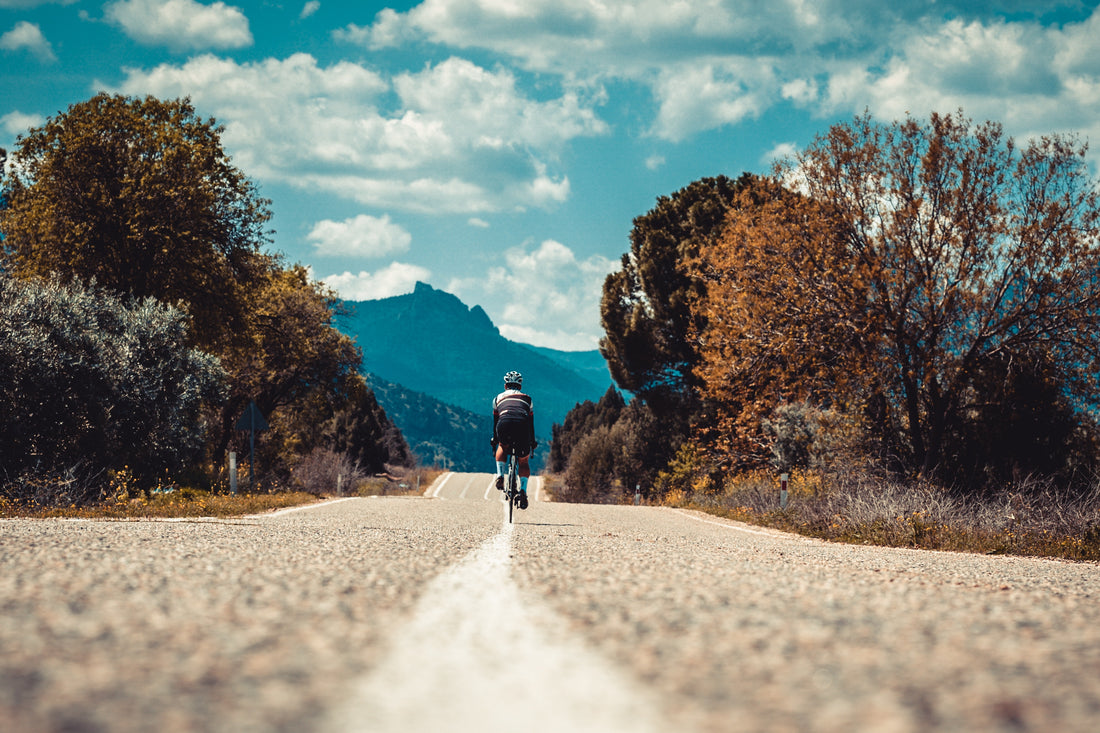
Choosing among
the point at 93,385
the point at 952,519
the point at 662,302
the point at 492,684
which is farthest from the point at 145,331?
the point at 662,302

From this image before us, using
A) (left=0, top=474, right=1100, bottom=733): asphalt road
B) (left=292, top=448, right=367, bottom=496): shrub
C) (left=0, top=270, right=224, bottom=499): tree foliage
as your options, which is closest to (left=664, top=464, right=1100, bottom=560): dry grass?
(left=0, top=474, right=1100, bottom=733): asphalt road

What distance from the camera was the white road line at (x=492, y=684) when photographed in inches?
62.1

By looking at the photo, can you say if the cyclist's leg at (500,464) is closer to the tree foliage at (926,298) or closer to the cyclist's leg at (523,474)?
the cyclist's leg at (523,474)

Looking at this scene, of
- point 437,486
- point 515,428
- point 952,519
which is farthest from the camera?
point 437,486

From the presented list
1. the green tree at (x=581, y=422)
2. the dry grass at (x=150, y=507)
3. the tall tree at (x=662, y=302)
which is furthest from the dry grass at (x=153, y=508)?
the green tree at (x=581, y=422)

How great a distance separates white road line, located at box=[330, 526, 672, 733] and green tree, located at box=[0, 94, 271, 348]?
66.1 ft

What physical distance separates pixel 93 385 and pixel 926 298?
15727mm

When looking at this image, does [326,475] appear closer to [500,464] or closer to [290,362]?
[290,362]

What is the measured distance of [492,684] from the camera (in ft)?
6.12

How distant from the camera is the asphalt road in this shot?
1602 mm

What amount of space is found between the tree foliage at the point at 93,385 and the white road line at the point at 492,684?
12064mm

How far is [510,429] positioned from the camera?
1073 centimetres

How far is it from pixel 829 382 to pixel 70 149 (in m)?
20.8

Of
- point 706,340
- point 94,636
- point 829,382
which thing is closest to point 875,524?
point 829,382
